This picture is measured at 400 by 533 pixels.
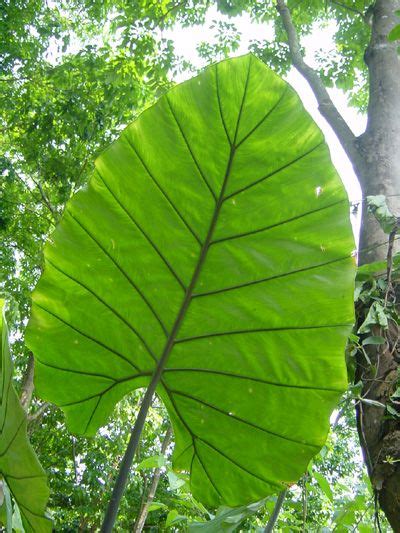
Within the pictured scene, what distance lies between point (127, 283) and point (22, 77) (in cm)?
458

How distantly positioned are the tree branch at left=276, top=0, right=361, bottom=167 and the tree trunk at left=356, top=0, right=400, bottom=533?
0.26 feet

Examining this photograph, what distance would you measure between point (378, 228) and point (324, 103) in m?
0.90

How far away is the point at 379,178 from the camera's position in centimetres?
160

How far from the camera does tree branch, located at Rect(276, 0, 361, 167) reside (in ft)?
6.11

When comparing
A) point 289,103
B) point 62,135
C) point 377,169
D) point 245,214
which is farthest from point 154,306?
point 62,135

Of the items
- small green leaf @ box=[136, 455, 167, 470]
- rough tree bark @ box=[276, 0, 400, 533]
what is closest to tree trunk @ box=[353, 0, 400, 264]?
rough tree bark @ box=[276, 0, 400, 533]

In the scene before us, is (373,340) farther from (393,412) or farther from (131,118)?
(131,118)

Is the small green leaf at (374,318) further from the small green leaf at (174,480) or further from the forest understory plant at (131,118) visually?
the small green leaf at (174,480)

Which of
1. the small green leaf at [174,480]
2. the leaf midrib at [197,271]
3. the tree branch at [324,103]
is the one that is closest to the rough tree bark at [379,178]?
the tree branch at [324,103]

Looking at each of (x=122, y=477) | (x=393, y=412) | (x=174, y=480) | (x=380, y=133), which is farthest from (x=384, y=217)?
(x=122, y=477)

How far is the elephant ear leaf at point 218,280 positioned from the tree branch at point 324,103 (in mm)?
1310

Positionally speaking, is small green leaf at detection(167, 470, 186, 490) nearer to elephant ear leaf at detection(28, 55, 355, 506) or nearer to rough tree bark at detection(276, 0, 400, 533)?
rough tree bark at detection(276, 0, 400, 533)

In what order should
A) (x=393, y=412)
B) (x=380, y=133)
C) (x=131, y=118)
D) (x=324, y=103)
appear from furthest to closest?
1. (x=131, y=118)
2. (x=324, y=103)
3. (x=380, y=133)
4. (x=393, y=412)

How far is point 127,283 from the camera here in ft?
2.02
